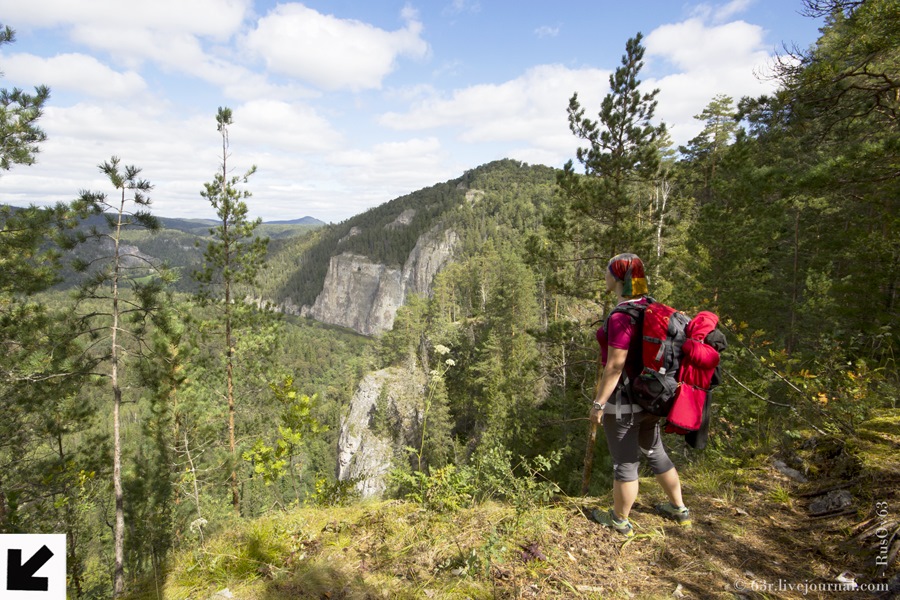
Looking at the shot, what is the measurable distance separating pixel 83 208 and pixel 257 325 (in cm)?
512

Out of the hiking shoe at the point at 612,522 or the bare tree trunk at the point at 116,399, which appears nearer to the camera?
the hiking shoe at the point at 612,522

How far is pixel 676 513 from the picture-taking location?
313 centimetres

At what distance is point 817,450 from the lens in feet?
12.3

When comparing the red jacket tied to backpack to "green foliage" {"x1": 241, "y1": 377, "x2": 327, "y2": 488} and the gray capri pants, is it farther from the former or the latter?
"green foliage" {"x1": 241, "y1": 377, "x2": 327, "y2": 488}

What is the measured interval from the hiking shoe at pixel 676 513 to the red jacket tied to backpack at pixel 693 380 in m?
0.85

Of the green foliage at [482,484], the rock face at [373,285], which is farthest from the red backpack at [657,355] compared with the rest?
the rock face at [373,285]

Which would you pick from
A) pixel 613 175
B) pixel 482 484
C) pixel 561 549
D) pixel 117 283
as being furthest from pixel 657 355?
pixel 117 283

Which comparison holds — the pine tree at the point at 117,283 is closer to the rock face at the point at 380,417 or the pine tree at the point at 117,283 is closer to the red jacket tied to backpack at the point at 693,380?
the red jacket tied to backpack at the point at 693,380

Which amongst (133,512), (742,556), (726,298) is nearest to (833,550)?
(742,556)

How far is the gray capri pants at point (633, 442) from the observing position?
2.90 metres

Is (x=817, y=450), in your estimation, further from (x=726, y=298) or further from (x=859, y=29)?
(x=726, y=298)

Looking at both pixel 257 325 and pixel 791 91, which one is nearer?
pixel 791 91

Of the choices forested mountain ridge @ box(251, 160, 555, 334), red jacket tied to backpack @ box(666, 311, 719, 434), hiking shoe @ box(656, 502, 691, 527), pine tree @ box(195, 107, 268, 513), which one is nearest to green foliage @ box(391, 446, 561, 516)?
hiking shoe @ box(656, 502, 691, 527)

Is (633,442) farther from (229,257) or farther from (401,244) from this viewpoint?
(401,244)
